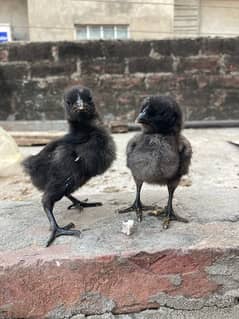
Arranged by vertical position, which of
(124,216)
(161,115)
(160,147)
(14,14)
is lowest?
(124,216)

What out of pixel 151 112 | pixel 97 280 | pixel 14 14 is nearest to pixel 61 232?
pixel 97 280

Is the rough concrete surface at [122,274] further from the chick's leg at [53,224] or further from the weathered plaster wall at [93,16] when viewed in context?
the weathered plaster wall at [93,16]

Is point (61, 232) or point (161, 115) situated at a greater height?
point (161, 115)

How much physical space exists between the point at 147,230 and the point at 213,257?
0.36m

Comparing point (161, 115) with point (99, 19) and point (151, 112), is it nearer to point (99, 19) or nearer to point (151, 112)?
point (151, 112)

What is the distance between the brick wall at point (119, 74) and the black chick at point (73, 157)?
4.08m

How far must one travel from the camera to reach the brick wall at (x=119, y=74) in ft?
21.0

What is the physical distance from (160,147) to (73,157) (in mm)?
428

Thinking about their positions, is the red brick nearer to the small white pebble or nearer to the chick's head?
the small white pebble

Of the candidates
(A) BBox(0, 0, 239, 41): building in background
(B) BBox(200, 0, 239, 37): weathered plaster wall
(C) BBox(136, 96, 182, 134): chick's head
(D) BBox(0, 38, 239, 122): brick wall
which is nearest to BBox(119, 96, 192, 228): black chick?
(C) BBox(136, 96, 182, 134): chick's head

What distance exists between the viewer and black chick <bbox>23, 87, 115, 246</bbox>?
2.21 m

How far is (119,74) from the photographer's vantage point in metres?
6.51

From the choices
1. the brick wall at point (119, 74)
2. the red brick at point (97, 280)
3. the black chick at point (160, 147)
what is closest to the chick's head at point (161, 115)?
the black chick at point (160, 147)

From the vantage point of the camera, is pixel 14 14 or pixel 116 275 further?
pixel 14 14
